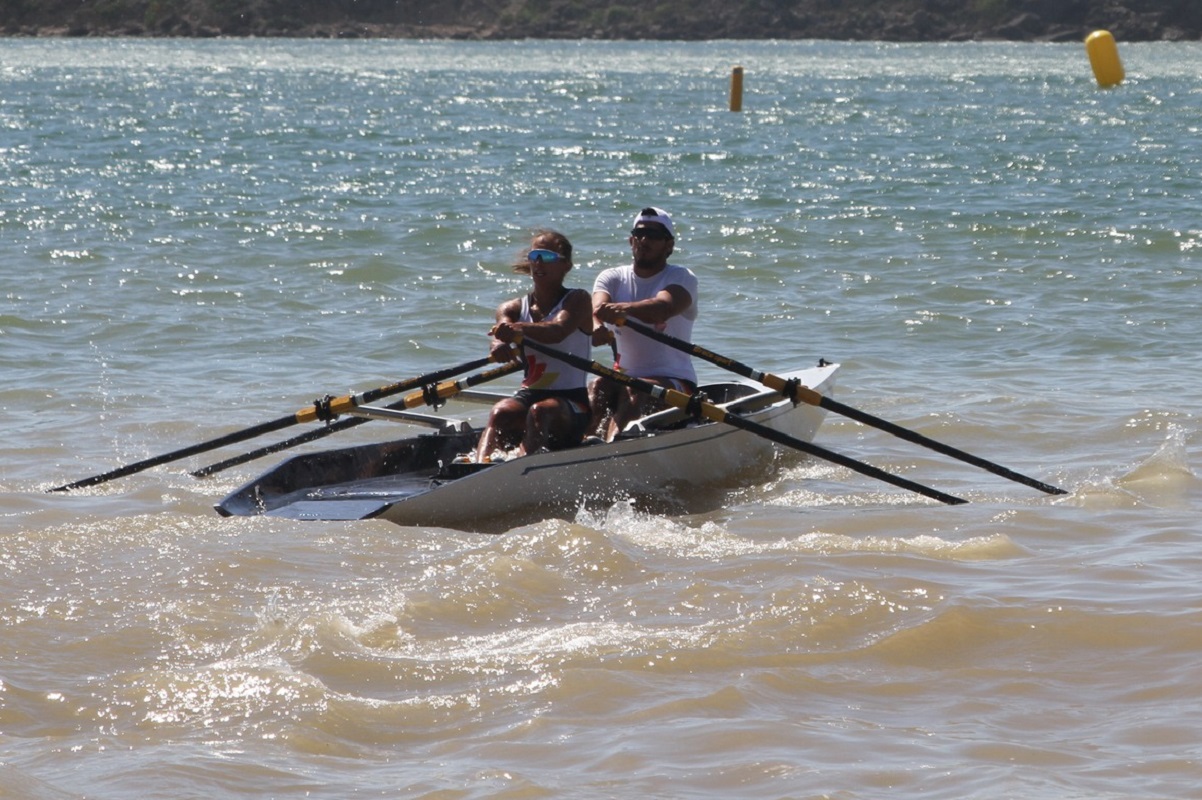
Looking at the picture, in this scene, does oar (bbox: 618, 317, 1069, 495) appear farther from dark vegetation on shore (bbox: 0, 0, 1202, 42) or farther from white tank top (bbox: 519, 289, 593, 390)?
dark vegetation on shore (bbox: 0, 0, 1202, 42)

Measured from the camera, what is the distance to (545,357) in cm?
866

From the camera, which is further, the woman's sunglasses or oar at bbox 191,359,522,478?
oar at bbox 191,359,522,478

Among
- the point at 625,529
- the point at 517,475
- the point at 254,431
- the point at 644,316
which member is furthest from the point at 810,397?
the point at 254,431

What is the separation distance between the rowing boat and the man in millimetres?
223

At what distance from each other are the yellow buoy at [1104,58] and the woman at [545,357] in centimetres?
2699

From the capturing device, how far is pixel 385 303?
14992mm

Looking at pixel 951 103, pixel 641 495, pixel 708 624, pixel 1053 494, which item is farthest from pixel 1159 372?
pixel 951 103

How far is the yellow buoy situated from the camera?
33.6m

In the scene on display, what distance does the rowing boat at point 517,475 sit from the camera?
315 inches

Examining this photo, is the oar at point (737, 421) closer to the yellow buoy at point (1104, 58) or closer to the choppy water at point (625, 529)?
the choppy water at point (625, 529)

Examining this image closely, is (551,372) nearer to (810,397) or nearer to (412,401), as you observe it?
(412,401)

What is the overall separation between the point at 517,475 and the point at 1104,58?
93.1 ft

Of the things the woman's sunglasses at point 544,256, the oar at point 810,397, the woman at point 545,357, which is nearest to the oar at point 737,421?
the woman at point 545,357

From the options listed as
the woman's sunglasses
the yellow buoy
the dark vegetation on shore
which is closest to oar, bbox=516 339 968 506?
the woman's sunglasses
